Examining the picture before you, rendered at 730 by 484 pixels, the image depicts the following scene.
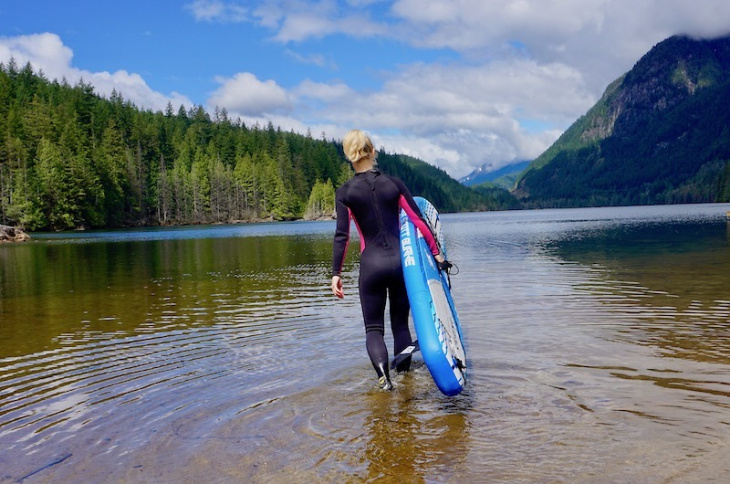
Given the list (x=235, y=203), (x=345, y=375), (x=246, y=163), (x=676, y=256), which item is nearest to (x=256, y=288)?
(x=345, y=375)

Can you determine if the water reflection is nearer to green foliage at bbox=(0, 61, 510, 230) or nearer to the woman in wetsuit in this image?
the woman in wetsuit

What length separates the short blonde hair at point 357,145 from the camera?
6.80 metres

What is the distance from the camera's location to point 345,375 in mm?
7914

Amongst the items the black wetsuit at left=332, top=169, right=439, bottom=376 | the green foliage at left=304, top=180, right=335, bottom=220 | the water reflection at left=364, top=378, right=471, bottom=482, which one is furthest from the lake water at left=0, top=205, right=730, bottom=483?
the green foliage at left=304, top=180, right=335, bottom=220

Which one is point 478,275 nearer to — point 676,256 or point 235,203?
point 676,256

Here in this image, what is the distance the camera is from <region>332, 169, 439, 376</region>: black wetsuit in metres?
6.83

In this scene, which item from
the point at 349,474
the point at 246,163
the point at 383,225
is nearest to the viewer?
the point at 349,474

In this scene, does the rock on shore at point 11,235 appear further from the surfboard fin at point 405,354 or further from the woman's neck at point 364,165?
the woman's neck at point 364,165

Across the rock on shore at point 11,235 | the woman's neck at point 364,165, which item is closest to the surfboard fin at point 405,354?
the woman's neck at point 364,165

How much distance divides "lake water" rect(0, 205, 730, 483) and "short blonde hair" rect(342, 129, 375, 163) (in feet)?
9.47

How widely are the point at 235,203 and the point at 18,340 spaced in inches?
6142

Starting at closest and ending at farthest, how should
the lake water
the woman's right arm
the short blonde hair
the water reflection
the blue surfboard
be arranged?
the water reflection, the lake water, the blue surfboard, the short blonde hair, the woman's right arm

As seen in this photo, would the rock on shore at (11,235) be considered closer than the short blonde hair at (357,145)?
No

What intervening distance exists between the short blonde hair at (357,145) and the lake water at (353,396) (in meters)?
2.89
